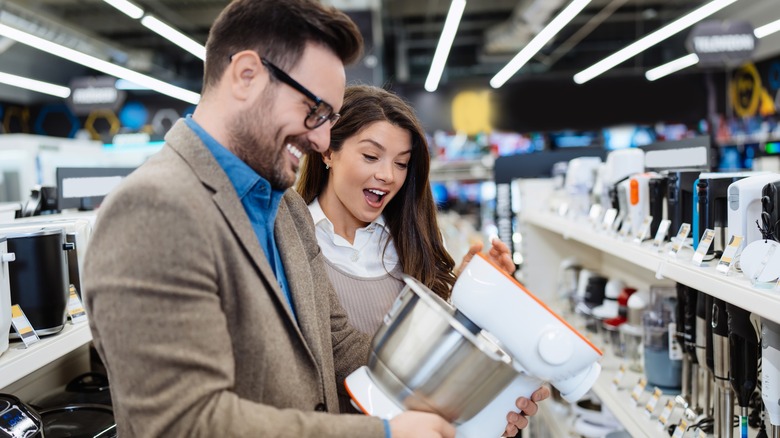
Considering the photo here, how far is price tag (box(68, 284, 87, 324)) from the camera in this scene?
1.82 meters

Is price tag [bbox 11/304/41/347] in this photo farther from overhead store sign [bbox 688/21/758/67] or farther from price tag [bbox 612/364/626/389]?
overhead store sign [bbox 688/21/758/67]

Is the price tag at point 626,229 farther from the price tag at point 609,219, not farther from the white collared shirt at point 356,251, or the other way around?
the white collared shirt at point 356,251

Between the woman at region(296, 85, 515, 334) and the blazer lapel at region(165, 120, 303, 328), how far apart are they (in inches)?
34.0

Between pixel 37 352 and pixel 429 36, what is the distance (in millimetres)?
14697

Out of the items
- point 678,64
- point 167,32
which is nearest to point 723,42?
point 678,64

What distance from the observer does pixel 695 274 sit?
161 cm

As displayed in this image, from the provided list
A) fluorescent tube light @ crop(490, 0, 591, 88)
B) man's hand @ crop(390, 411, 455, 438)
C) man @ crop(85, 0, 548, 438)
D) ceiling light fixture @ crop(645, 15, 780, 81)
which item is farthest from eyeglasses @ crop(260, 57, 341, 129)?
ceiling light fixture @ crop(645, 15, 780, 81)

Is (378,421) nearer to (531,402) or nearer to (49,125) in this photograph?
(531,402)

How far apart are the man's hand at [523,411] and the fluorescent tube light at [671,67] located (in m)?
10.8

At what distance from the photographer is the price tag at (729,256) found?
156 centimetres

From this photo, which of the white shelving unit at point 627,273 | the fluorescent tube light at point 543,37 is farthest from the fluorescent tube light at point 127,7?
the white shelving unit at point 627,273

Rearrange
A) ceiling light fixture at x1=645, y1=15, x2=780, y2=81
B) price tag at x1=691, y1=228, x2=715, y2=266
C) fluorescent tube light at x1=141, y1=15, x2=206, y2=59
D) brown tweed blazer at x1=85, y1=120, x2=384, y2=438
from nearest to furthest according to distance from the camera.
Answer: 1. brown tweed blazer at x1=85, y1=120, x2=384, y2=438
2. price tag at x1=691, y1=228, x2=715, y2=266
3. fluorescent tube light at x1=141, y1=15, x2=206, y2=59
4. ceiling light fixture at x1=645, y1=15, x2=780, y2=81

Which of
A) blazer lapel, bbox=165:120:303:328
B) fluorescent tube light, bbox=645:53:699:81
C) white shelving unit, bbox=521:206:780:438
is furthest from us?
fluorescent tube light, bbox=645:53:699:81

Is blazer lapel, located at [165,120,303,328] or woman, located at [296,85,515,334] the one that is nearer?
blazer lapel, located at [165,120,303,328]
